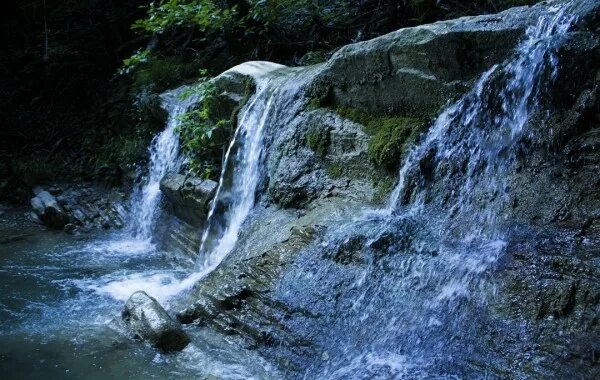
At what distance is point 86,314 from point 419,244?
320 centimetres

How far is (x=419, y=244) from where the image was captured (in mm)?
3695

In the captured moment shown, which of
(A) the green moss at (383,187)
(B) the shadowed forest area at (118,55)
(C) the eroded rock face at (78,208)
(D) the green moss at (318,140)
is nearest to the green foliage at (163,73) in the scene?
(B) the shadowed forest area at (118,55)

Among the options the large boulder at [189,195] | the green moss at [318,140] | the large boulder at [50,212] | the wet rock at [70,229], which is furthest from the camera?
the large boulder at [50,212]

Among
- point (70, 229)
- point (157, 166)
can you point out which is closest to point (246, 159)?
point (157, 166)

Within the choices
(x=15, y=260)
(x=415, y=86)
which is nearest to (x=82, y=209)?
(x=15, y=260)

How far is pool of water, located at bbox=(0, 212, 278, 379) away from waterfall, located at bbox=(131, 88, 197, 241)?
1.62ft

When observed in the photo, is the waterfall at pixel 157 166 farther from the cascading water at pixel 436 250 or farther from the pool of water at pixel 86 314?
the cascading water at pixel 436 250

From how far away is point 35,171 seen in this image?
882 cm

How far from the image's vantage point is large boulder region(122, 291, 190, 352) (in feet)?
12.6

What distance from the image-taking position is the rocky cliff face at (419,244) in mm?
2963

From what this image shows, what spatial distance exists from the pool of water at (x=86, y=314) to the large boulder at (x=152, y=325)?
7 cm

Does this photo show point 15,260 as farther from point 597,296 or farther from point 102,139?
point 597,296

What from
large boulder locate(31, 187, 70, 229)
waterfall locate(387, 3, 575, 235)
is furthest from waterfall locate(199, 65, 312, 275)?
large boulder locate(31, 187, 70, 229)

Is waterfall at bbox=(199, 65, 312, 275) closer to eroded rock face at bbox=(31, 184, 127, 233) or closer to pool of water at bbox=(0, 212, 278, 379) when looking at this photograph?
pool of water at bbox=(0, 212, 278, 379)
